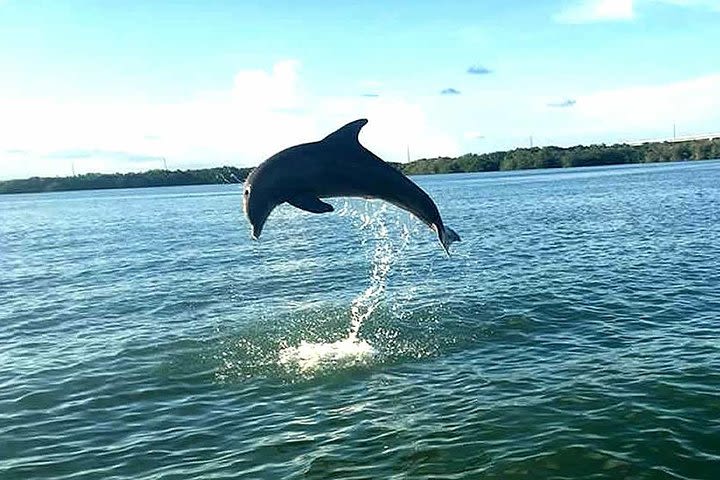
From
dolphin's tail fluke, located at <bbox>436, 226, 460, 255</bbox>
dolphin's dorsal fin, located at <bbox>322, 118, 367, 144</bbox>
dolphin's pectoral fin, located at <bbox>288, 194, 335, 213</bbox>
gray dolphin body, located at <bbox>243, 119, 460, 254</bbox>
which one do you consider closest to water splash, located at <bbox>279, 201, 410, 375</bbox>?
dolphin's tail fluke, located at <bbox>436, 226, 460, 255</bbox>

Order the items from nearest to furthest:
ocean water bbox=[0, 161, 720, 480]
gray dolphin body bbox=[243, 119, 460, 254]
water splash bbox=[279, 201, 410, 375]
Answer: gray dolphin body bbox=[243, 119, 460, 254], ocean water bbox=[0, 161, 720, 480], water splash bbox=[279, 201, 410, 375]

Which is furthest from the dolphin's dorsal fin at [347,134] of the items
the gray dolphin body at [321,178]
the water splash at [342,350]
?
the water splash at [342,350]

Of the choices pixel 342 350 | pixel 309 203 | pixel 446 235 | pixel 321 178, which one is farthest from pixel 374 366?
pixel 321 178

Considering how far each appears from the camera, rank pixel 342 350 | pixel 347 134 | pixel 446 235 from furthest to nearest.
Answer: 1. pixel 342 350
2. pixel 446 235
3. pixel 347 134

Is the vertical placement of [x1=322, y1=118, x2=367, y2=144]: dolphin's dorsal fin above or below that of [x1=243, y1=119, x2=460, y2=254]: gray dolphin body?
above

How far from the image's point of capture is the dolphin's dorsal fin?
13.4 meters

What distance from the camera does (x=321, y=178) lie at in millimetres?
13047

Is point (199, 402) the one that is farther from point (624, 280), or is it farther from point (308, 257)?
point (308, 257)

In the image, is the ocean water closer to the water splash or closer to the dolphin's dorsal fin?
the water splash

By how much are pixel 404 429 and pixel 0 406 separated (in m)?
9.96

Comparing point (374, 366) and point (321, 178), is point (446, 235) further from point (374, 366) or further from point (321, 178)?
point (374, 366)

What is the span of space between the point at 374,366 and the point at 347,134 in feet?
26.3

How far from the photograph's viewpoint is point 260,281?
35.4 meters

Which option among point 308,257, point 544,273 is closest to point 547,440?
point 544,273
